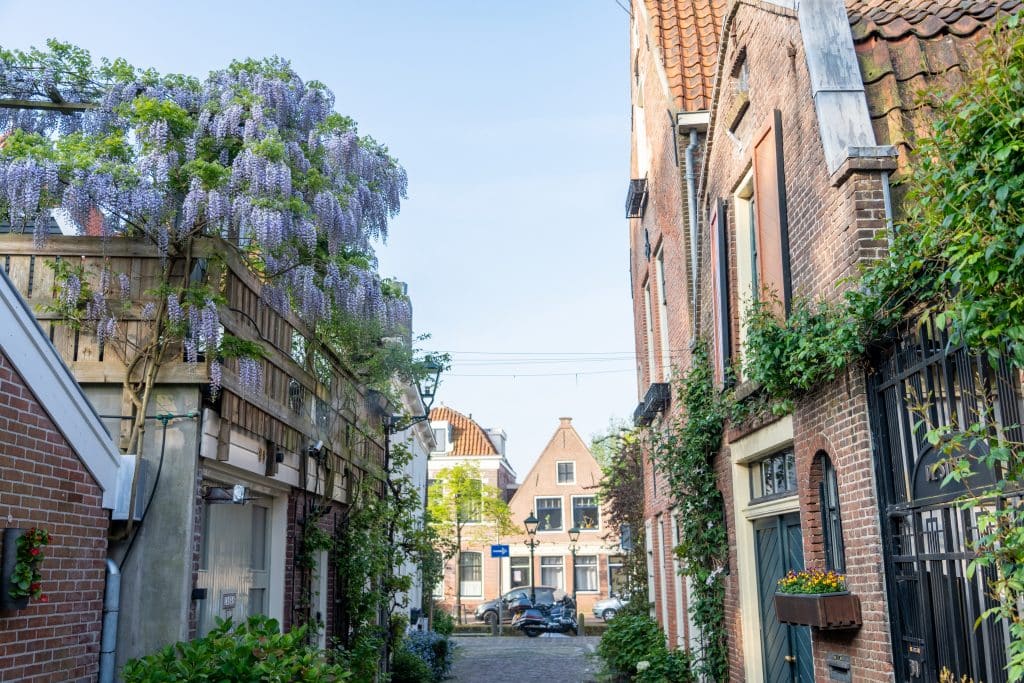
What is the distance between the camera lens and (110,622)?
6.71 metres

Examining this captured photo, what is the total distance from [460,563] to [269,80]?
118 ft

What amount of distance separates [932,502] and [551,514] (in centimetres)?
4036

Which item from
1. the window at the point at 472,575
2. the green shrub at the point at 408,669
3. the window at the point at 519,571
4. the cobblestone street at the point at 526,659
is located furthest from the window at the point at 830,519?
the window at the point at 519,571

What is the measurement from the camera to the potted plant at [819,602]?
20.7 ft

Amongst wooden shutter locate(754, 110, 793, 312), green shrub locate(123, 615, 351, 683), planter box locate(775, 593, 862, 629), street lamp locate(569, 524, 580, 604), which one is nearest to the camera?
planter box locate(775, 593, 862, 629)

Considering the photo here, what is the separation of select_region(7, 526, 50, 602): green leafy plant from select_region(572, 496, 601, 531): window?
130ft

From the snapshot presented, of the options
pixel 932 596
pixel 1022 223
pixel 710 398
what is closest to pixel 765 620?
pixel 710 398

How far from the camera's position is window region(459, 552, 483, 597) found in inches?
1709

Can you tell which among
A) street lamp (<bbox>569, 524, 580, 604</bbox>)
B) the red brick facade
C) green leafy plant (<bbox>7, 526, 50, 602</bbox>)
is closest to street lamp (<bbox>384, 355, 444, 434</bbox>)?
the red brick facade

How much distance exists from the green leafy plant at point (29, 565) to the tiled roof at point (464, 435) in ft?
135

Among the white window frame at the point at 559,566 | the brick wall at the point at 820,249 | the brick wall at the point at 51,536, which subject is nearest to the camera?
the brick wall at the point at 51,536

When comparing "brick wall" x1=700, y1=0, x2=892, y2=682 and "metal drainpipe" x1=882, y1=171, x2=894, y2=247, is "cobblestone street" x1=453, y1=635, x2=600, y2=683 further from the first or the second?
"metal drainpipe" x1=882, y1=171, x2=894, y2=247

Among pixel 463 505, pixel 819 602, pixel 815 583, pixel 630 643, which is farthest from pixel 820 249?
pixel 463 505

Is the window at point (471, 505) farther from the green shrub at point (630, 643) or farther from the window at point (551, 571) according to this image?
the green shrub at point (630, 643)
